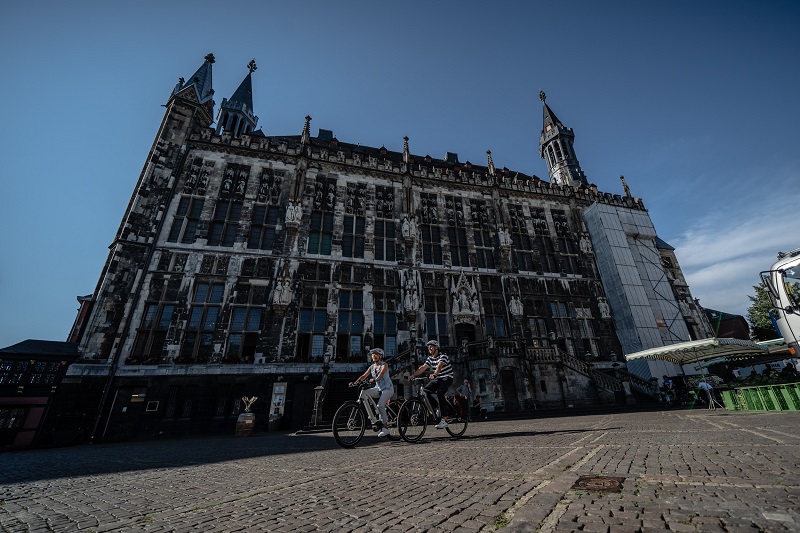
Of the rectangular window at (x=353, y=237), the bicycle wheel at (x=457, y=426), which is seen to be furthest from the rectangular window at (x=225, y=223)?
the bicycle wheel at (x=457, y=426)

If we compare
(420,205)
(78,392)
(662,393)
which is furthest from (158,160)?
(662,393)

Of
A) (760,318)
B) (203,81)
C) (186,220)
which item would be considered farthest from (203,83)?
(760,318)

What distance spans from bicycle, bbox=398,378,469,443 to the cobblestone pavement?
5.21 ft

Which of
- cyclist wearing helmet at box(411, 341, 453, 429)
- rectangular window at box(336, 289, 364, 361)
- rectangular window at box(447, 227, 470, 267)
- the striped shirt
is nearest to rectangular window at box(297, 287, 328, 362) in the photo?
rectangular window at box(336, 289, 364, 361)

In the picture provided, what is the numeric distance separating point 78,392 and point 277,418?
28.3 ft

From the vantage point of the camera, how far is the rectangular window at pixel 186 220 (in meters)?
18.8

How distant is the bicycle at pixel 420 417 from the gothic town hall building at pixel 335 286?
8.39 m

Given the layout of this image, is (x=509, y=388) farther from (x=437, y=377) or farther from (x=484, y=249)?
(x=437, y=377)

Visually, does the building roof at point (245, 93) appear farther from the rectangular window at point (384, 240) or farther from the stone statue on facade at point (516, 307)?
the stone statue on facade at point (516, 307)

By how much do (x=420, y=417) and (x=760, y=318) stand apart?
42.8 metres

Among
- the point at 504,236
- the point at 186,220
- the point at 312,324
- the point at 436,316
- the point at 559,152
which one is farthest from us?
the point at 559,152

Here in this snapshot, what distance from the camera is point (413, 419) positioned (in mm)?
7102

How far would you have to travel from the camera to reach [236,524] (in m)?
2.43

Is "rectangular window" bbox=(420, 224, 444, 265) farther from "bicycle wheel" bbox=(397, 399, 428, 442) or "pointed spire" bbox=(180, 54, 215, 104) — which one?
"pointed spire" bbox=(180, 54, 215, 104)
